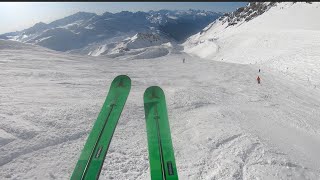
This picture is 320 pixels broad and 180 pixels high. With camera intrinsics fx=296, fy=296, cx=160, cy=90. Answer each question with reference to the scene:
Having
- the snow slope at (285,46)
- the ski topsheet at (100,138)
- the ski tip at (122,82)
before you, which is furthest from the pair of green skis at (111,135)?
the snow slope at (285,46)

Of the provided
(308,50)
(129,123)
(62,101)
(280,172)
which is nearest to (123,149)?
(129,123)

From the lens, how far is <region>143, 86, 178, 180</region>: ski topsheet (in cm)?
649

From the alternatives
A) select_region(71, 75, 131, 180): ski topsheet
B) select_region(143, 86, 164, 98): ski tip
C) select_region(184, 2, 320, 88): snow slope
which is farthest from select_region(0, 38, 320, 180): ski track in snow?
select_region(184, 2, 320, 88): snow slope

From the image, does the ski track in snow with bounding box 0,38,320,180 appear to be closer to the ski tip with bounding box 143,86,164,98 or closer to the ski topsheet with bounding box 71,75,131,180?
the ski topsheet with bounding box 71,75,131,180

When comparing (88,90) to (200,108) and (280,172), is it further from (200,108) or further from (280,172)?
(280,172)

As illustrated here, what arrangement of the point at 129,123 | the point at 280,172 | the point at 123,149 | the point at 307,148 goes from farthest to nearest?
1. the point at 129,123
2. the point at 307,148
3. the point at 123,149
4. the point at 280,172

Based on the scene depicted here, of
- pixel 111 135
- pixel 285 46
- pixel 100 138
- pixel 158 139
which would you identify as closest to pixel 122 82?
pixel 111 135

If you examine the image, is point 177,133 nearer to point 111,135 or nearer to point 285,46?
point 111,135

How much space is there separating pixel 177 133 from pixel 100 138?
8.84 feet

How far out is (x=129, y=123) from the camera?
32.9 ft

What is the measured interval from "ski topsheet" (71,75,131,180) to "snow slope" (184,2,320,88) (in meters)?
15.0

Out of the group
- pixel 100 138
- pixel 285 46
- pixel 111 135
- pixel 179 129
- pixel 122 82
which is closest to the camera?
pixel 100 138

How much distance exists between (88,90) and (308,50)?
22.5 meters

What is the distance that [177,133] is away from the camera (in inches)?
374
